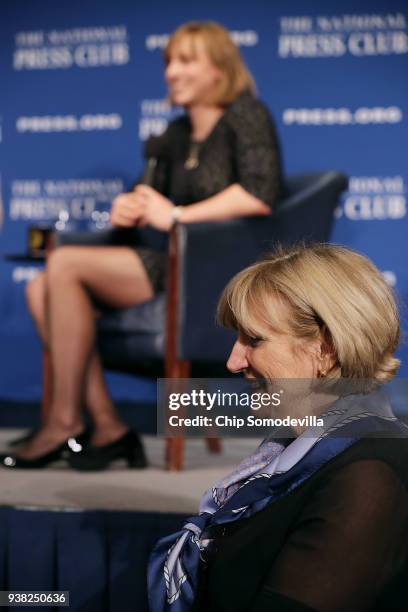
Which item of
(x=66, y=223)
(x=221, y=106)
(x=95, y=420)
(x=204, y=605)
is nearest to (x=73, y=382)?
(x=95, y=420)

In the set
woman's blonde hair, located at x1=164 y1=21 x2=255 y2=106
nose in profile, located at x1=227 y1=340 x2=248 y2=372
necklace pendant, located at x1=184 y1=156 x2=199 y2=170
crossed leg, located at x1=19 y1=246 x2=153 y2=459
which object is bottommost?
crossed leg, located at x1=19 y1=246 x2=153 y2=459

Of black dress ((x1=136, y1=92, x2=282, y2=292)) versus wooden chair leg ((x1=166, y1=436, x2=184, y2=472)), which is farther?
black dress ((x1=136, y1=92, x2=282, y2=292))

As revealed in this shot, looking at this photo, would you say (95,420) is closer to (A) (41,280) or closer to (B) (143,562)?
(A) (41,280)

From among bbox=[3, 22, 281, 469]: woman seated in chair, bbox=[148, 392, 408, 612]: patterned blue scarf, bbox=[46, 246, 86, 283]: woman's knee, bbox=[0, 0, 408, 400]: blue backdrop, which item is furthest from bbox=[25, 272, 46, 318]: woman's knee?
bbox=[148, 392, 408, 612]: patterned blue scarf

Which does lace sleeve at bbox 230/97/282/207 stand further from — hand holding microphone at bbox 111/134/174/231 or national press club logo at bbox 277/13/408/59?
national press club logo at bbox 277/13/408/59

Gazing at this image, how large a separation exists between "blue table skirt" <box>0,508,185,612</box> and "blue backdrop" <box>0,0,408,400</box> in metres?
2.15

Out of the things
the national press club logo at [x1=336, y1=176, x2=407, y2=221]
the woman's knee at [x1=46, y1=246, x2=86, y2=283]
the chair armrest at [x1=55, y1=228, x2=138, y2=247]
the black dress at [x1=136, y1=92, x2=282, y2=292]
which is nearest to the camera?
the woman's knee at [x1=46, y1=246, x2=86, y2=283]

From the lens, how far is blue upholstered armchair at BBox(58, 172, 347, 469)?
2391 mm

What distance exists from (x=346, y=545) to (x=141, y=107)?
3.32 metres

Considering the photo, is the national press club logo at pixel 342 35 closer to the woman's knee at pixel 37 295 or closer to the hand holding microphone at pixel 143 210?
the hand holding microphone at pixel 143 210

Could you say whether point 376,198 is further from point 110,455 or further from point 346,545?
point 346,545

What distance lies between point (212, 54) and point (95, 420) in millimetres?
1173

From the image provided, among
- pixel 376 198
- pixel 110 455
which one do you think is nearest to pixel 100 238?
pixel 110 455

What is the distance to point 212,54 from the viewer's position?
8.68 feet
